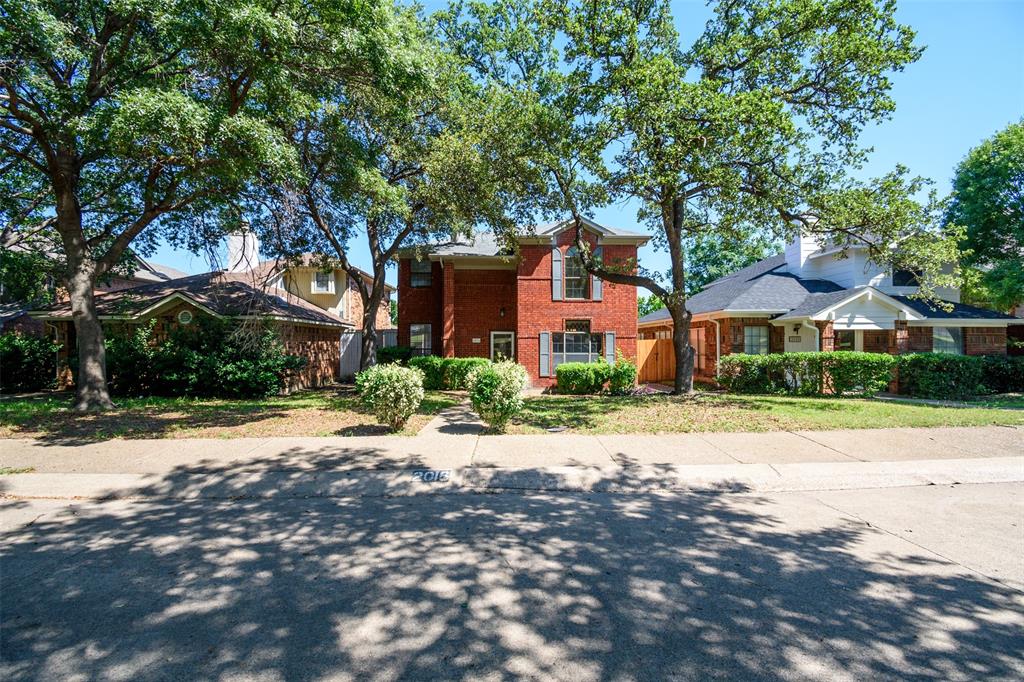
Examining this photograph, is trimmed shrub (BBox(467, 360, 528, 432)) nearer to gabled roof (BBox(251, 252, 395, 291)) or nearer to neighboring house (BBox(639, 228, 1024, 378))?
gabled roof (BBox(251, 252, 395, 291))

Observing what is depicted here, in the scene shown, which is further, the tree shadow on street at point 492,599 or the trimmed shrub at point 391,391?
the trimmed shrub at point 391,391

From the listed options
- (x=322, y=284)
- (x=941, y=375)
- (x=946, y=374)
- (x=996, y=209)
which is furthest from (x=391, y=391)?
(x=996, y=209)

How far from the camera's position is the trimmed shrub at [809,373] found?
14492 mm

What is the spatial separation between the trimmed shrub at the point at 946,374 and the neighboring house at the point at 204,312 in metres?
19.8

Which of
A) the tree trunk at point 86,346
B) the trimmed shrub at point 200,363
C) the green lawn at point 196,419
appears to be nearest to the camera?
the green lawn at point 196,419

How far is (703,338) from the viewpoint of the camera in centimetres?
2034

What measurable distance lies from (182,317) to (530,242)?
12.6 meters

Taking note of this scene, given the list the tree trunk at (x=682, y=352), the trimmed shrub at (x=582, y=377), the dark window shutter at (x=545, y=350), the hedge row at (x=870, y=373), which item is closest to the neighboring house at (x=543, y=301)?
the dark window shutter at (x=545, y=350)

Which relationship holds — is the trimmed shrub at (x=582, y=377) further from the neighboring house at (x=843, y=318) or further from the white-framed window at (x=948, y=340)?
the white-framed window at (x=948, y=340)

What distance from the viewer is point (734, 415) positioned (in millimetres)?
10633

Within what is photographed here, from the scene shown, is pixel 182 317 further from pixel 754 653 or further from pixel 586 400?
pixel 754 653

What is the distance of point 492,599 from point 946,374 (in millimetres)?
17326

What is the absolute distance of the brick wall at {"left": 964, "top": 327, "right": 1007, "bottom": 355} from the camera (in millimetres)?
17500

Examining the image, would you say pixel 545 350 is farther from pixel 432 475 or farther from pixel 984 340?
pixel 984 340
